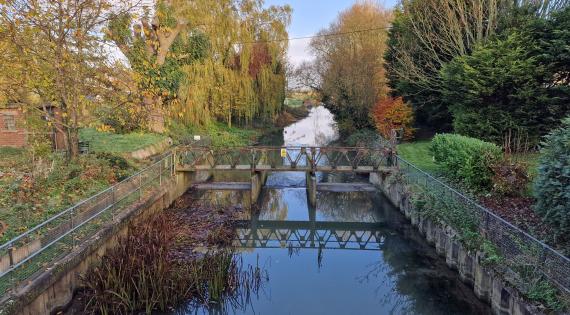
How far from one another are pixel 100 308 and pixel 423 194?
9.10 m

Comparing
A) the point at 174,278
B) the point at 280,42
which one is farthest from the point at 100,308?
the point at 280,42

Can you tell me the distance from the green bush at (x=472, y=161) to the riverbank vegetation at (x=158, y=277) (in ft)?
20.3

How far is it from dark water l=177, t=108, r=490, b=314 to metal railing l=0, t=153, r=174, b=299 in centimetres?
269

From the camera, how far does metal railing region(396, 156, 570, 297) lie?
5.56 metres

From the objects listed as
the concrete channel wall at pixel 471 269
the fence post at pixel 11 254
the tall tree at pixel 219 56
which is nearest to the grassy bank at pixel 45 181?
the fence post at pixel 11 254

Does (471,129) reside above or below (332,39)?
below

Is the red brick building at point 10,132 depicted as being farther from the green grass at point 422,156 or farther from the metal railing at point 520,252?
the metal railing at point 520,252

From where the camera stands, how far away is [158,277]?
7.48 metres

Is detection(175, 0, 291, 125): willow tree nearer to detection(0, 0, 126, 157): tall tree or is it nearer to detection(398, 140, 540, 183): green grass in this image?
detection(0, 0, 126, 157): tall tree

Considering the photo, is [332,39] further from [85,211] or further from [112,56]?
[85,211]

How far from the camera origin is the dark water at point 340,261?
812 centimetres

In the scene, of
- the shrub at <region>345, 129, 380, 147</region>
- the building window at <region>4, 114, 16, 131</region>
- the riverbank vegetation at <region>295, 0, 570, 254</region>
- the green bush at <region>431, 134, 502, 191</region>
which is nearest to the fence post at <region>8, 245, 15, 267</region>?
the riverbank vegetation at <region>295, 0, 570, 254</region>

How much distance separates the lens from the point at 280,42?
109ft

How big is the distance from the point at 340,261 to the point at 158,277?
5291 mm
